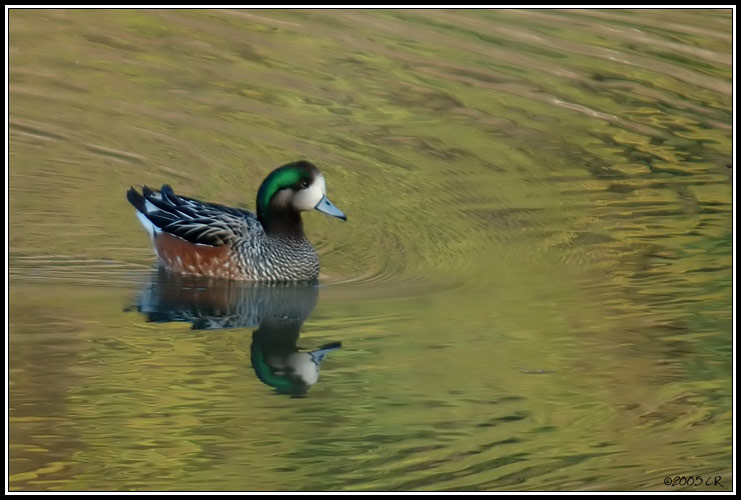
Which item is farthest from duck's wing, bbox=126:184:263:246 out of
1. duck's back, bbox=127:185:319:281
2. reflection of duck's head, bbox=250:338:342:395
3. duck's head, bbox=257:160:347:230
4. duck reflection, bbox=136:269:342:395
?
reflection of duck's head, bbox=250:338:342:395

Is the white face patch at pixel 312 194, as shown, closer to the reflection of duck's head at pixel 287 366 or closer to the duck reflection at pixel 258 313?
the duck reflection at pixel 258 313

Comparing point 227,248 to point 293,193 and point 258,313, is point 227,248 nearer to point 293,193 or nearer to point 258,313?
point 293,193

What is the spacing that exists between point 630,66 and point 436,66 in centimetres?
217

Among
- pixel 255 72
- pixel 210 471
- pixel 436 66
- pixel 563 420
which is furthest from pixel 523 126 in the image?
pixel 210 471

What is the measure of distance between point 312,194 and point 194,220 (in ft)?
3.47

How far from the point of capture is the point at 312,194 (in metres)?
10.7

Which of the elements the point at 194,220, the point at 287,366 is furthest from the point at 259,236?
the point at 287,366

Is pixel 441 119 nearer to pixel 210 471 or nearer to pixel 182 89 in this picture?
pixel 182 89

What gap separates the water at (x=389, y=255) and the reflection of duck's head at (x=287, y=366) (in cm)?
2

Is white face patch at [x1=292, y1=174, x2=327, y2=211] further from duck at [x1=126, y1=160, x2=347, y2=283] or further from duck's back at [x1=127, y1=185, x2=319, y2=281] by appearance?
duck's back at [x1=127, y1=185, x2=319, y2=281]

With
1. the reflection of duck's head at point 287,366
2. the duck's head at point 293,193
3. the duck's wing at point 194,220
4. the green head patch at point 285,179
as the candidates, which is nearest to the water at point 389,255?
the reflection of duck's head at point 287,366

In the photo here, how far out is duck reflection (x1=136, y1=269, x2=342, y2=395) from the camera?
8461 mm

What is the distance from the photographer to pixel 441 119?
45.9ft

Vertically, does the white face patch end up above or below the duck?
above
